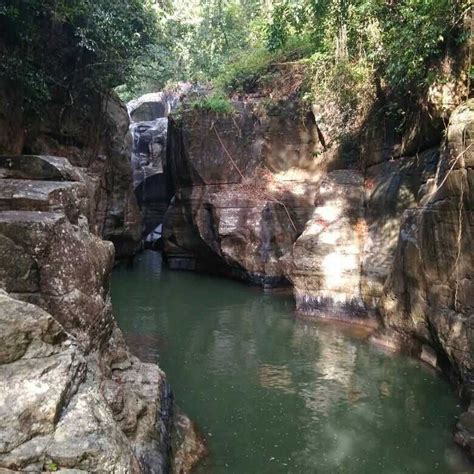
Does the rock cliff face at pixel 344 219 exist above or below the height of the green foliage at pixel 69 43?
below

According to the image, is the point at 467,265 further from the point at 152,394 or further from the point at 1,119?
the point at 1,119

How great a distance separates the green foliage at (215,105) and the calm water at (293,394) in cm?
887

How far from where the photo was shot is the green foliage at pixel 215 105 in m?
19.3

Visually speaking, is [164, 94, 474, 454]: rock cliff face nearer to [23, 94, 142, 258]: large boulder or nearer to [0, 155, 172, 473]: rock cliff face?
[23, 94, 142, 258]: large boulder

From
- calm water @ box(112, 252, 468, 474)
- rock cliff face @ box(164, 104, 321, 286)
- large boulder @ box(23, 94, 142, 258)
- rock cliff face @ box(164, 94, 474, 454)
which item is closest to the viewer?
calm water @ box(112, 252, 468, 474)

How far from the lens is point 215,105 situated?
19281 millimetres

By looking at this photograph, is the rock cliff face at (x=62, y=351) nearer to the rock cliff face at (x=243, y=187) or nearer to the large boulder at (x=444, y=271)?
the large boulder at (x=444, y=271)

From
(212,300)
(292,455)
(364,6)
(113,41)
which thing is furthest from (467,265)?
(113,41)

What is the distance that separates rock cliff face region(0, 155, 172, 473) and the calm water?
4.45 ft

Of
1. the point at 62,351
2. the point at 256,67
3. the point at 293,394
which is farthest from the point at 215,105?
the point at 62,351

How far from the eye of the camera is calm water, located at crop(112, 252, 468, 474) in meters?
6.35

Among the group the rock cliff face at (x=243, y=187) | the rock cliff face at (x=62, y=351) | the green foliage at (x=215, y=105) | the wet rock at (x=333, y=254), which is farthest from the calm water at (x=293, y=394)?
the green foliage at (x=215, y=105)

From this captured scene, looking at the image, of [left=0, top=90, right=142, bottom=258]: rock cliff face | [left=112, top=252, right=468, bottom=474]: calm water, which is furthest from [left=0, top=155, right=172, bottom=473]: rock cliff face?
[left=0, top=90, right=142, bottom=258]: rock cliff face

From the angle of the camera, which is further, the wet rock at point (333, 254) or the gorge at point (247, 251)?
the wet rock at point (333, 254)
